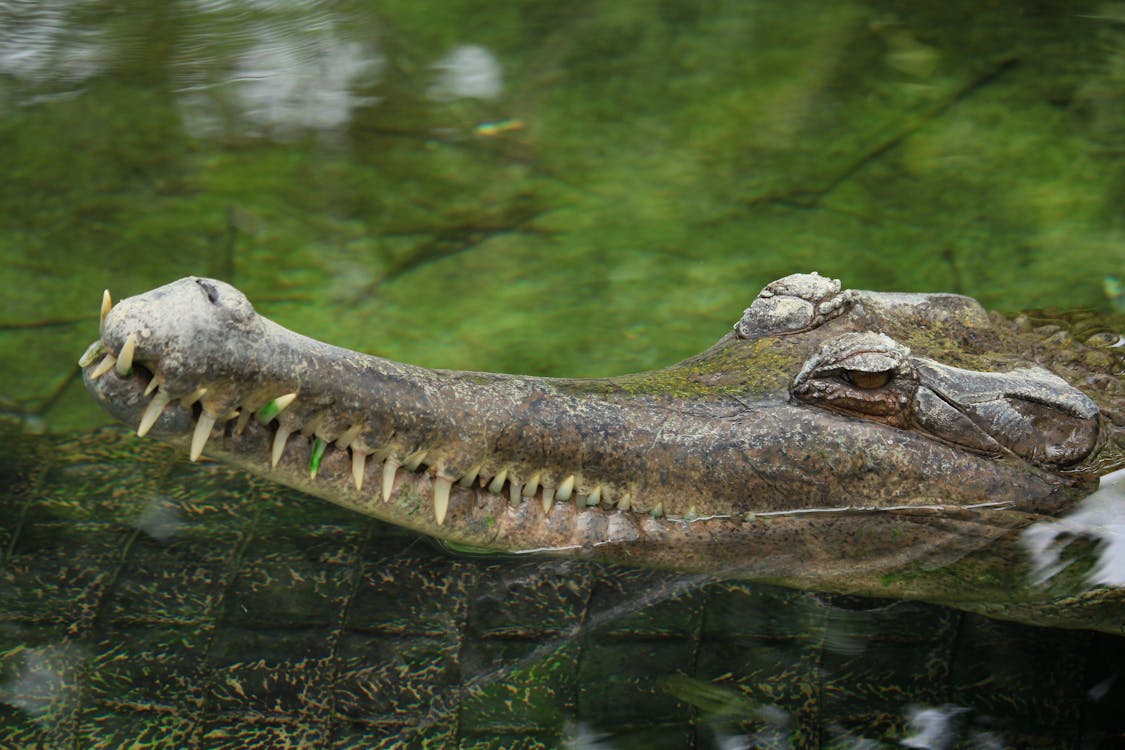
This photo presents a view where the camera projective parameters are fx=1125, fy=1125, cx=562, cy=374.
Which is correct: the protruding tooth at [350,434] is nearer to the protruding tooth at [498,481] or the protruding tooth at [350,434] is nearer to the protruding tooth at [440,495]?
the protruding tooth at [440,495]

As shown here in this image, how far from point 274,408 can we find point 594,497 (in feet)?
2.99

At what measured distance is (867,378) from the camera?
126 inches

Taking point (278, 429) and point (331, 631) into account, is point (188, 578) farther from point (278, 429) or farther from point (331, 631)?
point (278, 429)

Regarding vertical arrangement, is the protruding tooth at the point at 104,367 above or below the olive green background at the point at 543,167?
above

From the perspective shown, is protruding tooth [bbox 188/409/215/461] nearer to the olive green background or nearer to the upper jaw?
the upper jaw

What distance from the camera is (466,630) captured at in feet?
10.5

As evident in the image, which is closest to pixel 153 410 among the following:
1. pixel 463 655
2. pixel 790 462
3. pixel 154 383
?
pixel 154 383

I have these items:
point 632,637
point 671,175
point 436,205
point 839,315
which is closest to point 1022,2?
point 671,175

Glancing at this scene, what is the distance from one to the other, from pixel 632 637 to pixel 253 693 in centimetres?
105

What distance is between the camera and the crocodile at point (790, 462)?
9.52ft

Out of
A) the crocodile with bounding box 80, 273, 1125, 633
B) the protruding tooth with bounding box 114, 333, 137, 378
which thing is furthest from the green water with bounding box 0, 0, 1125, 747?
the protruding tooth with bounding box 114, 333, 137, 378

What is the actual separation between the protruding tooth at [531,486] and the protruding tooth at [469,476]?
0.50ft

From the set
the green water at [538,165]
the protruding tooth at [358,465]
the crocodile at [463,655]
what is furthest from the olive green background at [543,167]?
the protruding tooth at [358,465]

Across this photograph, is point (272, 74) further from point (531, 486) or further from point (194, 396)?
point (194, 396)
